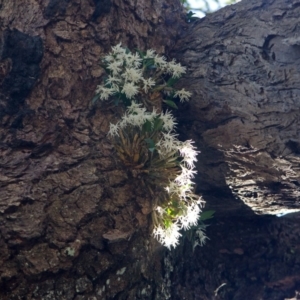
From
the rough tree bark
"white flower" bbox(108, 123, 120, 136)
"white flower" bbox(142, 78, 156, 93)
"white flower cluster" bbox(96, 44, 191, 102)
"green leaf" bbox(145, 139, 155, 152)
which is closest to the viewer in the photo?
the rough tree bark

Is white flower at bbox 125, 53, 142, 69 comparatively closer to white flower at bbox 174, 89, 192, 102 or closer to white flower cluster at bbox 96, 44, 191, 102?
white flower cluster at bbox 96, 44, 191, 102

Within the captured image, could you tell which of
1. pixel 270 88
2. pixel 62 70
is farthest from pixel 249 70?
pixel 62 70

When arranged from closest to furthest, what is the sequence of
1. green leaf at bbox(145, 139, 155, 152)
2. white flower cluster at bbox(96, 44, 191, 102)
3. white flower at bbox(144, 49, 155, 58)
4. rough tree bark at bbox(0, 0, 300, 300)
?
rough tree bark at bbox(0, 0, 300, 300)
green leaf at bbox(145, 139, 155, 152)
white flower cluster at bbox(96, 44, 191, 102)
white flower at bbox(144, 49, 155, 58)

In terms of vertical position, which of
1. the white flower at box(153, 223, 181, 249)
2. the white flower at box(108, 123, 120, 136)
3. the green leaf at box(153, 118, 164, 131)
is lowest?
the white flower at box(153, 223, 181, 249)

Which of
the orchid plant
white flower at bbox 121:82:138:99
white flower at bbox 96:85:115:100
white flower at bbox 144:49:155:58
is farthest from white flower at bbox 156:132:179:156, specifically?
white flower at bbox 144:49:155:58

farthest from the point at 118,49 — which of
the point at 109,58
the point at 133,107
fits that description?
the point at 133,107

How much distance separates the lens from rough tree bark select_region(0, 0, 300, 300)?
2838 millimetres

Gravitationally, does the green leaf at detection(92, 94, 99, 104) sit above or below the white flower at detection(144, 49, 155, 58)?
below

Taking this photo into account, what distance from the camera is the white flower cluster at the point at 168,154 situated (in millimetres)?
3273

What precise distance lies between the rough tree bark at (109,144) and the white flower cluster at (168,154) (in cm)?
14

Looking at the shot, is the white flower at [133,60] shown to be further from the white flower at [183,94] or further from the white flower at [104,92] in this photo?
the white flower at [183,94]

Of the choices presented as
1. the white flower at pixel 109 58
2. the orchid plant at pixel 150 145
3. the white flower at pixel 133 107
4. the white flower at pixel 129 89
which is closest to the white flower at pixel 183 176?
the orchid plant at pixel 150 145

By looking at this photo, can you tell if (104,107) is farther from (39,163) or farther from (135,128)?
(39,163)

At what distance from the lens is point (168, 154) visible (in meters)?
3.33
